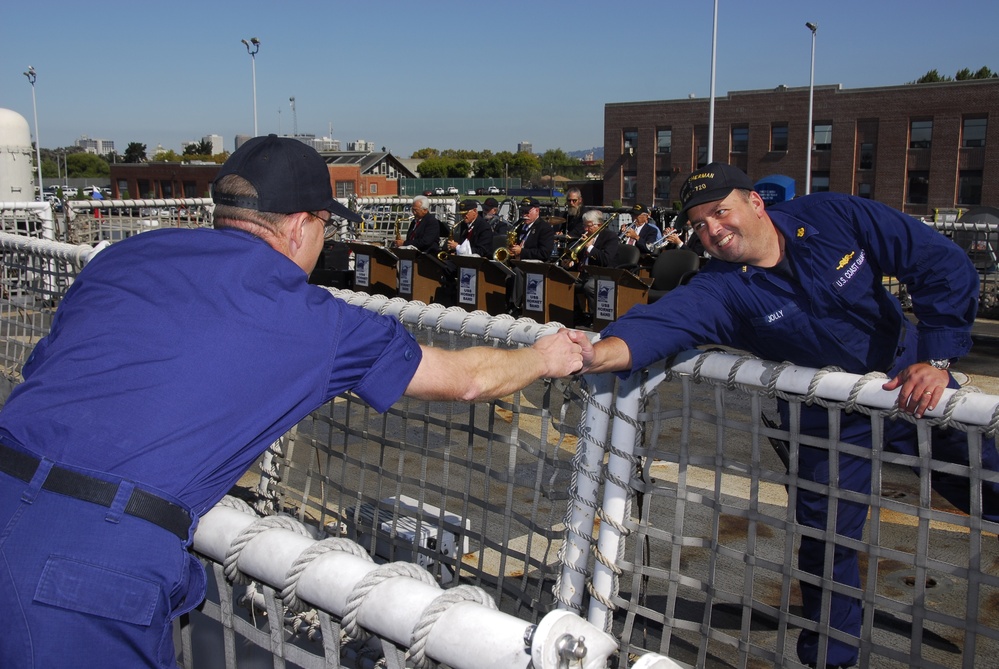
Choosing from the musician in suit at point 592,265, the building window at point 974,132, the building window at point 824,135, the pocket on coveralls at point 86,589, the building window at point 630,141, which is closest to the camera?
the pocket on coveralls at point 86,589

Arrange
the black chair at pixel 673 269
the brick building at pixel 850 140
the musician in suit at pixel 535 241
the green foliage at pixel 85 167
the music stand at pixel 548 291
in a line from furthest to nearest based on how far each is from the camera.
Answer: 1. the green foliage at pixel 85 167
2. the brick building at pixel 850 140
3. the musician in suit at pixel 535 241
4. the music stand at pixel 548 291
5. the black chair at pixel 673 269

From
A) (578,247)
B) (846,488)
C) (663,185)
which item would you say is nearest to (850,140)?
(663,185)

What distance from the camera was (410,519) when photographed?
3.66 metres

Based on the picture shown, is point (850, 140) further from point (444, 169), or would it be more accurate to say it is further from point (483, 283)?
point (444, 169)

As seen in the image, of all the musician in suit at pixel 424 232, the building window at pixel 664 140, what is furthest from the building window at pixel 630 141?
the musician in suit at pixel 424 232

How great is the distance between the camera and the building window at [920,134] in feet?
167

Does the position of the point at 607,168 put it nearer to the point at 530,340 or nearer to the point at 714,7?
the point at 714,7

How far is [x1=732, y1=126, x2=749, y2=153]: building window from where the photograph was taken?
56406 millimetres

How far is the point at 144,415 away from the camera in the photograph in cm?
166

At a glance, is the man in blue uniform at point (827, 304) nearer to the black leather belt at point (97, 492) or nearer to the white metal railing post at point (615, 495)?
the white metal railing post at point (615, 495)

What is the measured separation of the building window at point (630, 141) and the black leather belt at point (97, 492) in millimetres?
62529

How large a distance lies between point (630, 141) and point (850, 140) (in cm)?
1537

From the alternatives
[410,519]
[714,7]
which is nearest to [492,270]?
[410,519]

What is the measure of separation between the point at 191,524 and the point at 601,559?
1227mm
